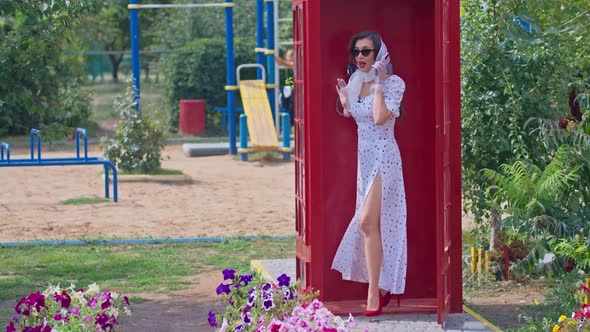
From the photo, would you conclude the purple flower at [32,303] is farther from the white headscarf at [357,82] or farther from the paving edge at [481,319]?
the paving edge at [481,319]

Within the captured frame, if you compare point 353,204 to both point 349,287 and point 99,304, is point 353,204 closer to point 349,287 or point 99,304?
point 349,287

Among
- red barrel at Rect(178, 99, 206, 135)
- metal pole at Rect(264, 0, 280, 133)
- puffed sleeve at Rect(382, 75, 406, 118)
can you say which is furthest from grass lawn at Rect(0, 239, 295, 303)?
red barrel at Rect(178, 99, 206, 135)

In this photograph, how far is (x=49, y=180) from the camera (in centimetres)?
1557

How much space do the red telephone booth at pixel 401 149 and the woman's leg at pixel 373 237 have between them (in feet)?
0.68

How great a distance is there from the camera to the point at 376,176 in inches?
270

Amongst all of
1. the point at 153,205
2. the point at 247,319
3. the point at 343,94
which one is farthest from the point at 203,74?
the point at 247,319

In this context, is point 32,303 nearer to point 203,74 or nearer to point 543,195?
point 543,195

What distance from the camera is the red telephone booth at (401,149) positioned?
6961 millimetres

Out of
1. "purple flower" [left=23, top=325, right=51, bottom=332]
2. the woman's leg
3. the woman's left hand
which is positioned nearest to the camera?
"purple flower" [left=23, top=325, right=51, bottom=332]

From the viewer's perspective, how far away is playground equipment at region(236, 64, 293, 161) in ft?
58.1

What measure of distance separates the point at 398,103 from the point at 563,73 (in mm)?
2163

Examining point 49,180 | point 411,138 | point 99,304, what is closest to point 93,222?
point 49,180

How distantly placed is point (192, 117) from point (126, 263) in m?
14.1

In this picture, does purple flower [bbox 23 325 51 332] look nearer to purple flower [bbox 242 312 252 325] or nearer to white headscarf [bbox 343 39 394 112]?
purple flower [bbox 242 312 252 325]
